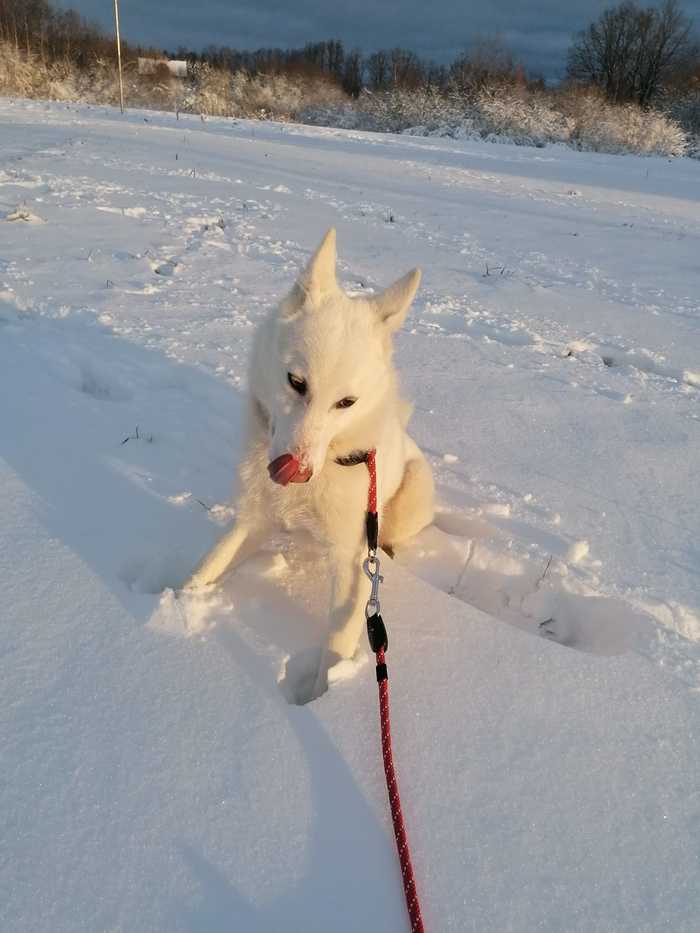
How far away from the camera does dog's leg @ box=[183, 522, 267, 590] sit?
183 cm

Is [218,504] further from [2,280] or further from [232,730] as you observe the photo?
[2,280]

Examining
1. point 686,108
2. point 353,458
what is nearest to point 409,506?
point 353,458

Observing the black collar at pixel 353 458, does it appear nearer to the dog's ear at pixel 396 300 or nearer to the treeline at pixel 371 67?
the dog's ear at pixel 396 300

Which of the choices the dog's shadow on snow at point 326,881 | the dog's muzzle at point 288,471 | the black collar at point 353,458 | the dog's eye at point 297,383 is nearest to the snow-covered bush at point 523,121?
the black collar at point 353,458

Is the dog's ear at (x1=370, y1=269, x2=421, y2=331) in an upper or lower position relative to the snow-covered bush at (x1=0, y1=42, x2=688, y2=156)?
lower

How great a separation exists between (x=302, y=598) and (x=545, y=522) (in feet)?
3.32

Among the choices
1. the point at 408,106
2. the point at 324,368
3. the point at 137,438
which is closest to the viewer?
the point at 324,368

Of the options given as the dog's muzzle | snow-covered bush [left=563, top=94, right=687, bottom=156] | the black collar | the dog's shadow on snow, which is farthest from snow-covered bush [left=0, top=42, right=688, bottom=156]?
the dog's shadow on snow

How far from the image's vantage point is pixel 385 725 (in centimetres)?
132

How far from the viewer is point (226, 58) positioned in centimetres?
3559

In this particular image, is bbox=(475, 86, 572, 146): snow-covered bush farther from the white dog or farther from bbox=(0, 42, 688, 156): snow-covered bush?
the white dog

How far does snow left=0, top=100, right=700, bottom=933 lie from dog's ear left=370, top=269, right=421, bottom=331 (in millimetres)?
859

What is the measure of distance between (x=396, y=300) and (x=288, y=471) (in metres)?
0.64

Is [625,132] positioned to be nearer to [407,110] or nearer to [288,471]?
[407,110]
